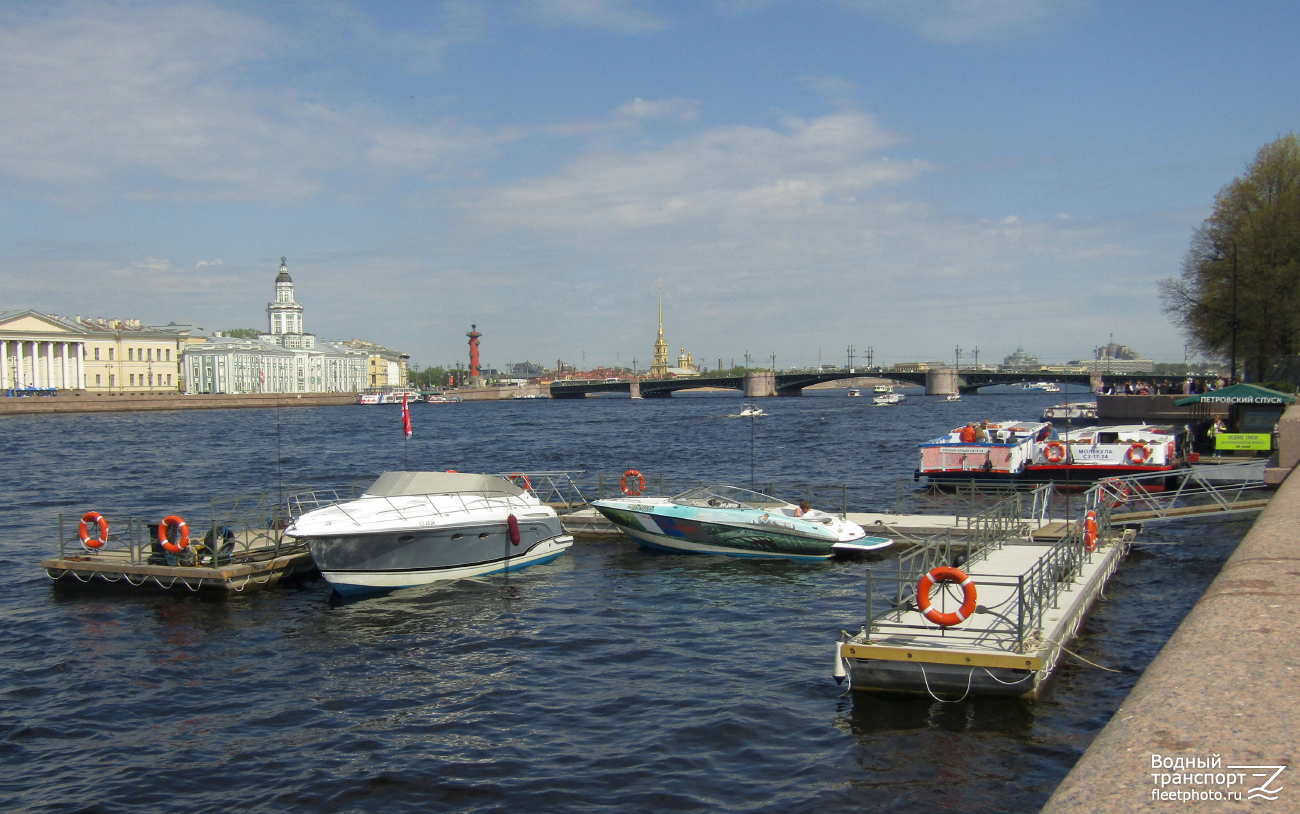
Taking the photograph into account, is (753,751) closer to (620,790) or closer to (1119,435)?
(620,790)

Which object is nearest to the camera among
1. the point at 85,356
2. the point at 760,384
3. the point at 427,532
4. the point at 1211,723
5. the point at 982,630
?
the point at 1211,723

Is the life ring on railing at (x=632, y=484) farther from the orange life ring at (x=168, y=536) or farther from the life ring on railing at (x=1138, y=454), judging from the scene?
the life ring on railing at (x=1138, y=454)

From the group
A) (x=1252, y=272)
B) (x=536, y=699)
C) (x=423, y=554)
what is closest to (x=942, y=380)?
(x=1252, y=272)

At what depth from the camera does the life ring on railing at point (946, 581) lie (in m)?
10.7

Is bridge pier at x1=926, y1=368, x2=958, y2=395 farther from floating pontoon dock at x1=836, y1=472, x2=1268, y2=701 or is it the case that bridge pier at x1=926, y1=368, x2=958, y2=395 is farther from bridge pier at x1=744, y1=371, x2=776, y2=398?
floating pontoon dock at x1=836, y1=472, x2=1268, y2=701

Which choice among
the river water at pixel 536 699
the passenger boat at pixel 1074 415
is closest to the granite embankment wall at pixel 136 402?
the passenger boat at pixel 1074 415

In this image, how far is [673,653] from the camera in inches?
541

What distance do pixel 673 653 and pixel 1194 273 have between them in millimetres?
52449

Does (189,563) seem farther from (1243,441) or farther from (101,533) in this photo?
(1243,441)

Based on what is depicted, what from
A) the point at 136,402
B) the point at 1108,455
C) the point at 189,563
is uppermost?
the point at 136,402

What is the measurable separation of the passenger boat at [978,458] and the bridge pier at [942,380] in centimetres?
11290

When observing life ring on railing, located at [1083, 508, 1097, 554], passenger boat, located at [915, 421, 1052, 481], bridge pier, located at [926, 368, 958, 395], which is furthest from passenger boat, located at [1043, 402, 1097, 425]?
bridge pier, located at [926, 368, 958, 395]

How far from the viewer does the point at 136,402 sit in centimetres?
11238

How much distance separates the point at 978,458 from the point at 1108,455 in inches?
156
